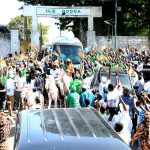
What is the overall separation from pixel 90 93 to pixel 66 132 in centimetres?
784

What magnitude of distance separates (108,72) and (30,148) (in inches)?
499

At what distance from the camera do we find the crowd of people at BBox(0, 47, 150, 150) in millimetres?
9974

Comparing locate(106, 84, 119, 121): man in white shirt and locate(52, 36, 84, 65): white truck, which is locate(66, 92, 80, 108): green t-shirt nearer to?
locate(106, 84, 119, 121): man in white shirt

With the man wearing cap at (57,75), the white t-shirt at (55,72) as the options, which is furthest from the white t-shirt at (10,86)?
the white t-shirt at (55,72)

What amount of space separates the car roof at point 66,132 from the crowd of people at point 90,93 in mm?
2401

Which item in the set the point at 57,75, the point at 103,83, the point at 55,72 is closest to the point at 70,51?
the point at 55,72

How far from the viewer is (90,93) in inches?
517

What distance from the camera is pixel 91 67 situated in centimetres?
2192

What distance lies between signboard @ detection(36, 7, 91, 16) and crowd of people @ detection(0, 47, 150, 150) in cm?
985

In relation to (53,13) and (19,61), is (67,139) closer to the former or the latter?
(19,61)

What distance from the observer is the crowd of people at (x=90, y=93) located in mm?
9974

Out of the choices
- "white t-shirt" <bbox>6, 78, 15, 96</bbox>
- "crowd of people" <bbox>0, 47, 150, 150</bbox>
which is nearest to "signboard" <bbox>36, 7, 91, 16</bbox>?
"crowd of people" <bbox>0, 47, 150, 150</bbox>

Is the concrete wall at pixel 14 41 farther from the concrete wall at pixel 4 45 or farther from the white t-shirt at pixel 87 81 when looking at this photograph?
the white t-shirt at pixel 87 81

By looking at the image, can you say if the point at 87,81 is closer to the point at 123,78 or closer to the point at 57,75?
the point at 123,78
